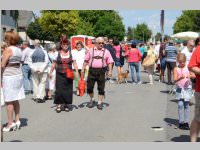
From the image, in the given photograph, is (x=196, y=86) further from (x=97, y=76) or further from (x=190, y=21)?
(x=190, y=21)

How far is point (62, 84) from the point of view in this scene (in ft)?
33.7

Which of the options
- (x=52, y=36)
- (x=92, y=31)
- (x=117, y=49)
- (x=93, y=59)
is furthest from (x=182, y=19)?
(x=93, y=59)

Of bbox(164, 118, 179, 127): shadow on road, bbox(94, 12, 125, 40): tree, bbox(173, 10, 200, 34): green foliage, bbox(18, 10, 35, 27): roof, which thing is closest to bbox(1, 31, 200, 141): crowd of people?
bbox(164, 118, 179, 127): shadow on road

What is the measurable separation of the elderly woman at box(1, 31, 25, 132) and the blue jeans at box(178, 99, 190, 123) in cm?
307

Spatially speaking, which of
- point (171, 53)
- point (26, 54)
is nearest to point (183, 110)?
point (26, 54)

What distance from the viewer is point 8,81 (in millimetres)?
7977

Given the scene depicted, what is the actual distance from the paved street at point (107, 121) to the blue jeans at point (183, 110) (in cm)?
25

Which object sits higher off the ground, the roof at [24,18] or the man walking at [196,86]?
the roof at [24,18]

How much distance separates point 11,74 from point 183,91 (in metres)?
3.28

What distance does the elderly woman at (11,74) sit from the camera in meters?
7.80

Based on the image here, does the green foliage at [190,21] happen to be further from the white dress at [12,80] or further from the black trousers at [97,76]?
the white dress at [12,80]

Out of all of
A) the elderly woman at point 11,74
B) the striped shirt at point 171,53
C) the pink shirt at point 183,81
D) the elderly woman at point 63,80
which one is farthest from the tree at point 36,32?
the pink shirt at point 183,81

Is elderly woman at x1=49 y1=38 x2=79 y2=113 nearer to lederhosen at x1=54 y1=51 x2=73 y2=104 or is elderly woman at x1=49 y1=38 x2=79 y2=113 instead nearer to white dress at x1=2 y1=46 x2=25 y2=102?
lederhosen at x1=54 y1=51 x2=73 y2=104

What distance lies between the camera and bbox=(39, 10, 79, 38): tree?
207 feet
